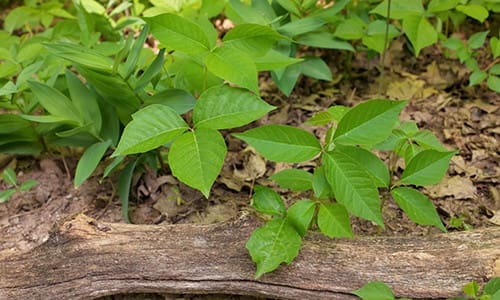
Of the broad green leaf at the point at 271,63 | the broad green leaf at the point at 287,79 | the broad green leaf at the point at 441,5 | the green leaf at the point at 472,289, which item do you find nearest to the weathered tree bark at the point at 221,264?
the green leaf at the point at 472,289

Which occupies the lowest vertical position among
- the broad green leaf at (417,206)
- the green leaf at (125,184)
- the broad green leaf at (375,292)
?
the green leaf at (125,184)

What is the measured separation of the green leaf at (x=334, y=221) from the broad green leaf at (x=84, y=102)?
3.04 ft

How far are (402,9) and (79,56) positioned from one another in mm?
1279

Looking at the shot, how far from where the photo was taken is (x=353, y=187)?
1.39 metres

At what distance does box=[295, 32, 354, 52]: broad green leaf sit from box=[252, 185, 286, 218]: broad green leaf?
2.79 ft

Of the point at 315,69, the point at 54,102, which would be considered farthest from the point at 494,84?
the point at 54,102

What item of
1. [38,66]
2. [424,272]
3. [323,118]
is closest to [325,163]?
[323,118]

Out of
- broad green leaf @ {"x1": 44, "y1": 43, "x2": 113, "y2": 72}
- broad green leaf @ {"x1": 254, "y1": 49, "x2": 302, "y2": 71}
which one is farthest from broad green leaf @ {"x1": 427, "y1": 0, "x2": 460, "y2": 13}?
broad green leaf @ {"x1": 44, "y1": 43, "x2": 113, "y2": 72}

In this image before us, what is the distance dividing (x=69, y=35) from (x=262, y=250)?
5.00ft

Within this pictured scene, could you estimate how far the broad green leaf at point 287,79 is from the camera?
213cm

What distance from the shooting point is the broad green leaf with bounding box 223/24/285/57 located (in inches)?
62.6

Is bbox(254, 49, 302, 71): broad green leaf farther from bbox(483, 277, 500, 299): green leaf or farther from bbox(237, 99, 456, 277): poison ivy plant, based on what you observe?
bbox(483, 277, 500, 299): green leaf

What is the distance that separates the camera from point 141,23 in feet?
8.08

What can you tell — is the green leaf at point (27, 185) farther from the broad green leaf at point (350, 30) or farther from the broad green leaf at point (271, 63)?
the broad green leaf at point (350, 30)
